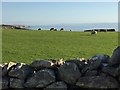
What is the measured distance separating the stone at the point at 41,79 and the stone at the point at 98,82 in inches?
23.9

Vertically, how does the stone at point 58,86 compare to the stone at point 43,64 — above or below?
below

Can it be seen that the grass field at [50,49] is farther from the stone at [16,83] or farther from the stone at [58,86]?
the stone at [58,86]

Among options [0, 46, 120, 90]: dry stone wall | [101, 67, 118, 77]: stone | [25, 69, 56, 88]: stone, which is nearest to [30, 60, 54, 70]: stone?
[0, 46, 120, 90]: dry stone wall

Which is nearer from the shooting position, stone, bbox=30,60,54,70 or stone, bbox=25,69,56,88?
stone, bbox=25,69,56,88

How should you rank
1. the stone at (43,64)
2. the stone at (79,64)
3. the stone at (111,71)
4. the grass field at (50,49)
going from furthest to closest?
the grass field at (50,49)
the stone at (43,64)
the stone at (79,64)
the stone at (111,71)

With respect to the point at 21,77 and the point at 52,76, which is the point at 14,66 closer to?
the point at 21,77

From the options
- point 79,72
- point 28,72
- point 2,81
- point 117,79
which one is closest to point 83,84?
point 79,72

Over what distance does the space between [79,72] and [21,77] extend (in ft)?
4.30

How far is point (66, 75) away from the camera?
707 cm

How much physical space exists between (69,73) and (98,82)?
646 millimetres

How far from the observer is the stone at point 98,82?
22.6ft

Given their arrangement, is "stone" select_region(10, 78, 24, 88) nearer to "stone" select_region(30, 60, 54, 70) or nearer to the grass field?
"stone" select_region(30, 60, 54, 70)

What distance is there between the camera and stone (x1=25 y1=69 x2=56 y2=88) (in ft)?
23.4

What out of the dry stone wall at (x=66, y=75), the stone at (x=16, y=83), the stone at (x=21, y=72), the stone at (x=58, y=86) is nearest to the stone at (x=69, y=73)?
the dry stone wall at (x=66, y=75)
